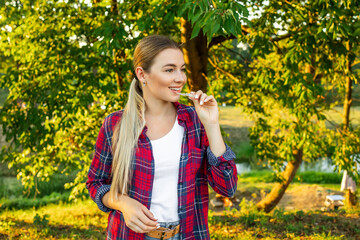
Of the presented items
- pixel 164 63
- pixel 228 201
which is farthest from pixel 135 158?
pixel 228 201

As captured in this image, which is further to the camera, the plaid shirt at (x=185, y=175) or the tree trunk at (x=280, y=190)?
the tree trunk at (x=280, y=190)

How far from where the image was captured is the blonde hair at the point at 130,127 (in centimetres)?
165

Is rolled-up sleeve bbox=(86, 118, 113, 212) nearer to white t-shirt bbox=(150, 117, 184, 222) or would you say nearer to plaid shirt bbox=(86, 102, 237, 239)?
plaid shirt bbox=(86, 102, 237, 239)

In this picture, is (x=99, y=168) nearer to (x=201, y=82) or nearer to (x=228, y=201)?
(x=201, y=82)

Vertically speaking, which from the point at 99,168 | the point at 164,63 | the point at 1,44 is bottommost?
the point at 99,168

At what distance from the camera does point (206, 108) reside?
65.9 inches

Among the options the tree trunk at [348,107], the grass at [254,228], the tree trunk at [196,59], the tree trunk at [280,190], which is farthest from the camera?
the tree trunk at [280,190]

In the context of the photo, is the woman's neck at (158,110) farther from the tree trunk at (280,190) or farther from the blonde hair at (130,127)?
the tree trunk at (280,190)

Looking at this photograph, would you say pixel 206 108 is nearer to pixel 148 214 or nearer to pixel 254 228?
pixel 148 214

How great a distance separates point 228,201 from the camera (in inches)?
410

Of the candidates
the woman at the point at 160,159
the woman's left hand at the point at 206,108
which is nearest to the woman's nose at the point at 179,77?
the woman at the point at 160,159

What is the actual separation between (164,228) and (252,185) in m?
11.9

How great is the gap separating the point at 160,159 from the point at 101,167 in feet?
1.05

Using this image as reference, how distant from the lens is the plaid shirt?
1644mm
